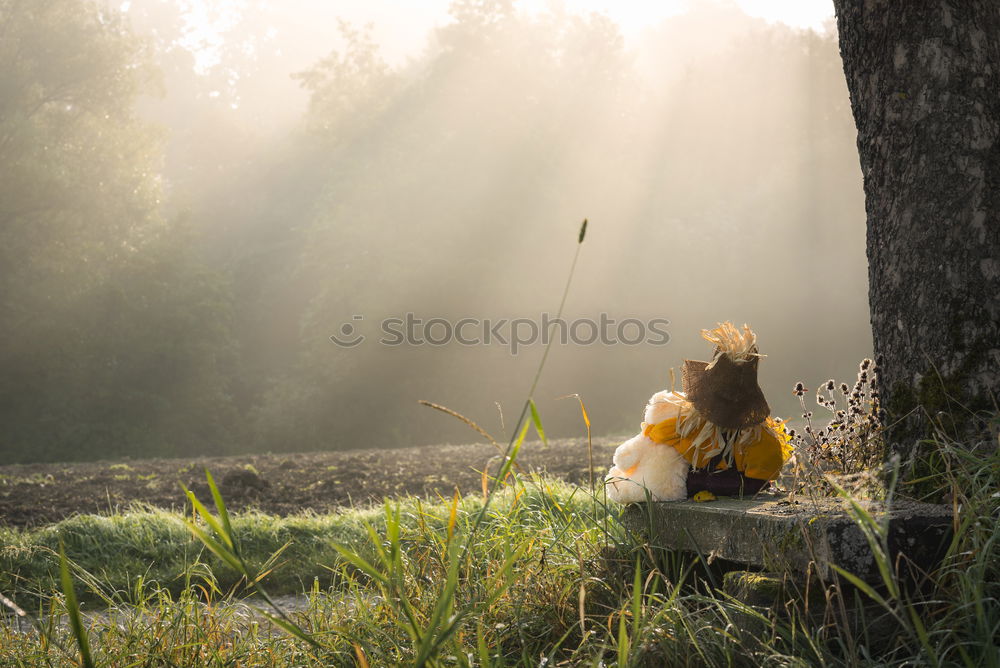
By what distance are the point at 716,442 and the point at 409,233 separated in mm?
19699

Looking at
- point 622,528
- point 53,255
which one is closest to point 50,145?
point 53,255

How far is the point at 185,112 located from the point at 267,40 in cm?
1265

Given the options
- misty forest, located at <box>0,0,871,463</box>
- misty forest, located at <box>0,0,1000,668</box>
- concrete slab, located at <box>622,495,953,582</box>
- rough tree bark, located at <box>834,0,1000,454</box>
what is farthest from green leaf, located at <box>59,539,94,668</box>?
misty forest, located at <box>0,0,871,463</box>

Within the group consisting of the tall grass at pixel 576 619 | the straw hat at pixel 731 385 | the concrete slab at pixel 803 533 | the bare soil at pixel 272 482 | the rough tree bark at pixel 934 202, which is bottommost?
the bare soil at pixel 272 482

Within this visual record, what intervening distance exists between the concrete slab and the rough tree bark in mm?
619

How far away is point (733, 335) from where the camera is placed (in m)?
3.18

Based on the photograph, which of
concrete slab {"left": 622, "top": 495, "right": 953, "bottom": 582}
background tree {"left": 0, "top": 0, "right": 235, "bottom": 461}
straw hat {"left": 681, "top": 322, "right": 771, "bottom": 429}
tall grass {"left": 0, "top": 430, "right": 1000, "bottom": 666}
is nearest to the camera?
Result: tall grass {"left": 0, "top": 430, "right": 1000, "bottom": 666}

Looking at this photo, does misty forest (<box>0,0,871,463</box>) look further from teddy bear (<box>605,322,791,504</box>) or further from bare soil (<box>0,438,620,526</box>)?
teddy bear (<box>605,322,791,504</box>)

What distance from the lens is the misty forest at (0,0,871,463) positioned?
1814 cm

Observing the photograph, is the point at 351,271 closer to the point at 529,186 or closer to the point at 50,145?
the point at 529,186

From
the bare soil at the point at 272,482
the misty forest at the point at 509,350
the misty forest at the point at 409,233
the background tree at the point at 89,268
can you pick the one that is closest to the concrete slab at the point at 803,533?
the misty forest at the point at 509,350

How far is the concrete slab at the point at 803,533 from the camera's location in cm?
229

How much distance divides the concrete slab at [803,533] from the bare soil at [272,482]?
3386mm

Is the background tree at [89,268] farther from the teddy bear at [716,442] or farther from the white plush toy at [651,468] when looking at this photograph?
the teddy bear at [716,442]
